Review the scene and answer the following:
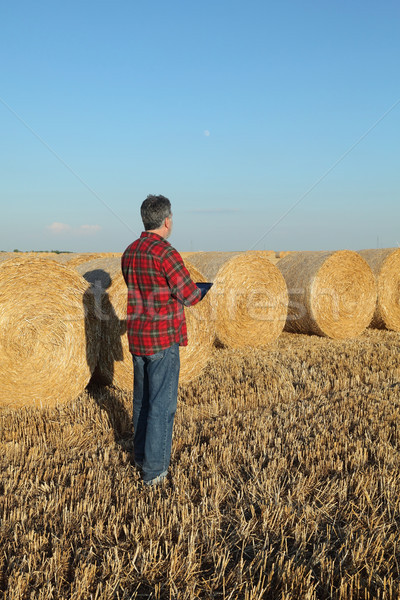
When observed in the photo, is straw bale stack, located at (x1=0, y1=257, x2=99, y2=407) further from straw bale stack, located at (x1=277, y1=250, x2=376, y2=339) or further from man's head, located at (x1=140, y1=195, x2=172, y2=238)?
straw bale stack, located at (x1=277, y1=250, x2=376, y2=339)

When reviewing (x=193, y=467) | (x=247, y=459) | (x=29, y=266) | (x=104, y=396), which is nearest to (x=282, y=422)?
(x=247, y=459)

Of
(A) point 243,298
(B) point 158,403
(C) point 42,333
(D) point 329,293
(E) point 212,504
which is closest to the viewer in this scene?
(E) point 212,504

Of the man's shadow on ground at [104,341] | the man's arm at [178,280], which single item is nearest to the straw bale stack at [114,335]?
the man's shadow on ground at [104,341]

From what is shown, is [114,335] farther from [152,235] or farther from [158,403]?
[152,235]

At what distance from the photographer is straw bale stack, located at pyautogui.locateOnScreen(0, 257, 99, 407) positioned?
5.67 m

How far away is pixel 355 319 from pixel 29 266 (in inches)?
294

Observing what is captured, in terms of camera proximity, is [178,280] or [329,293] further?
[329,293]

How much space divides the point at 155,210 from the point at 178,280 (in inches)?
22.6

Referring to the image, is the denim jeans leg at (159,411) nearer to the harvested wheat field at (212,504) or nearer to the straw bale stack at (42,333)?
the harvested wheat field at (212,504)

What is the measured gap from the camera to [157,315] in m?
3.76

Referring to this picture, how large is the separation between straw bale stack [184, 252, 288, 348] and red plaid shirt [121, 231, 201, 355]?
193 inches

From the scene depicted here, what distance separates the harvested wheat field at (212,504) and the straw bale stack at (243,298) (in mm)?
3131

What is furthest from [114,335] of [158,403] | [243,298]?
[243,298]

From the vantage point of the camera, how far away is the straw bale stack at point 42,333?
18.6 feet
